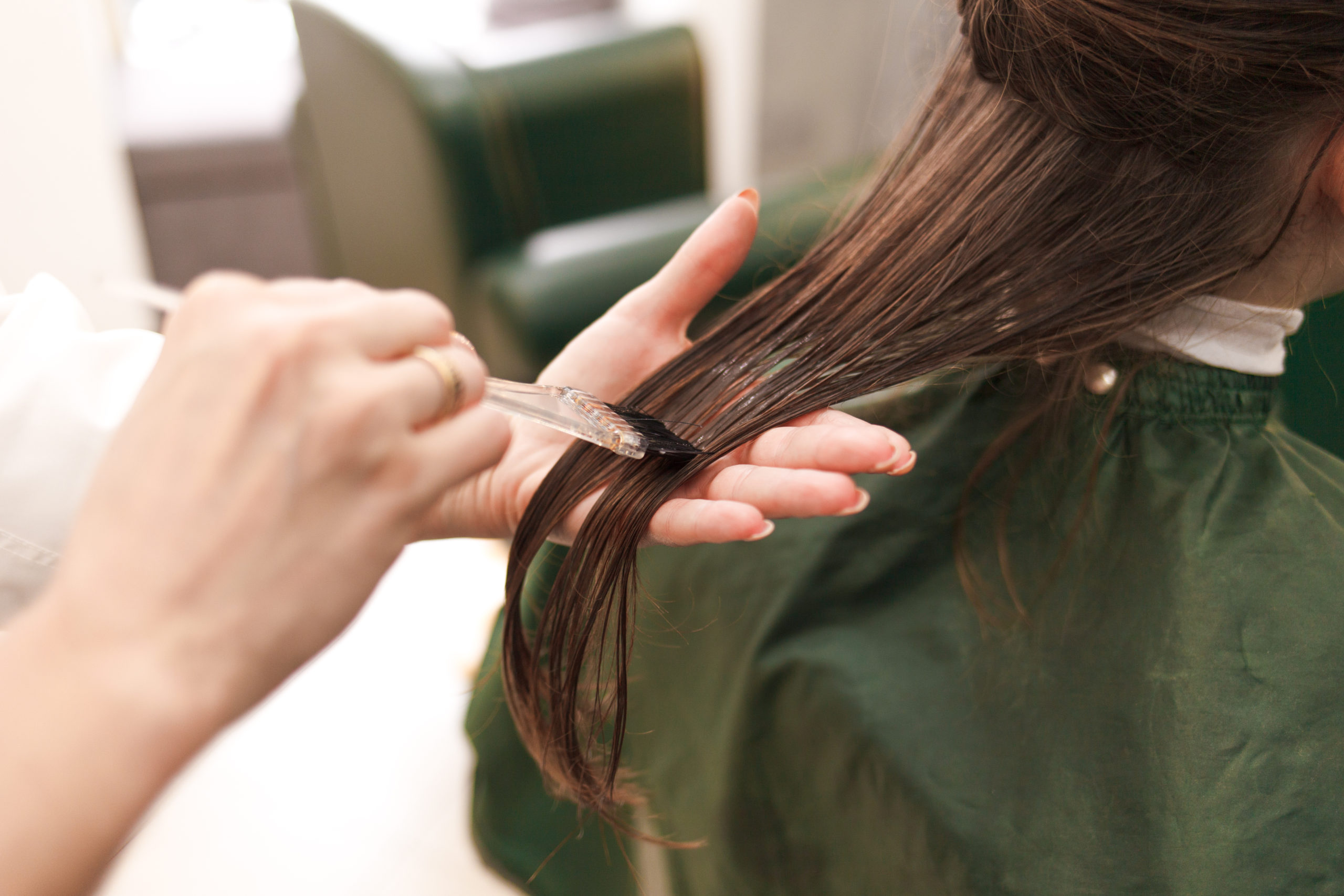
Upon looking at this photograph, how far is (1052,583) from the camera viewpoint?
69 cm

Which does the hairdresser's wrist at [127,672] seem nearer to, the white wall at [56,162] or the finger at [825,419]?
A: the finger at [825,419]

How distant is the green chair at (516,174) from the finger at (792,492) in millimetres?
880

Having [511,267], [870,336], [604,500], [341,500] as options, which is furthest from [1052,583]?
[511,267]

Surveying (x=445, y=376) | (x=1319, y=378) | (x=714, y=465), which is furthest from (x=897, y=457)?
(x=1319, y=378)

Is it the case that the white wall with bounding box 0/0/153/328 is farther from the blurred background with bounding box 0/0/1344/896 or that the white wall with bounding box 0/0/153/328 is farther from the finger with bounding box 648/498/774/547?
the finger with bounding box 648/498/774/547

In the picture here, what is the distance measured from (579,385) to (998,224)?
34 cm

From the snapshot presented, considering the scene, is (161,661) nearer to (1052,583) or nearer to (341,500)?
(341,500)

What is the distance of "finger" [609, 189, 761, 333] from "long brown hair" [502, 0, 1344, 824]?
0.04 meters

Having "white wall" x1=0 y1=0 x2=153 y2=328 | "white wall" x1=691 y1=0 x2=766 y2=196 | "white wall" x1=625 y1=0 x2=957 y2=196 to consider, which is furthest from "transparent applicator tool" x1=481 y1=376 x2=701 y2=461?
"white wall" x1=691 y1=0 x2=766 y2=196

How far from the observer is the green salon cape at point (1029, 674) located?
60 cm

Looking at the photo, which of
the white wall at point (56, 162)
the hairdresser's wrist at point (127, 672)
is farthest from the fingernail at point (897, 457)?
the white wall at point (56, 162)

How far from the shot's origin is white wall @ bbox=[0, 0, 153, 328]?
83 centimetres

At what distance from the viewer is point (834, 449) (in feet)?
1.68

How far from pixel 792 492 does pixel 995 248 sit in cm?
27
